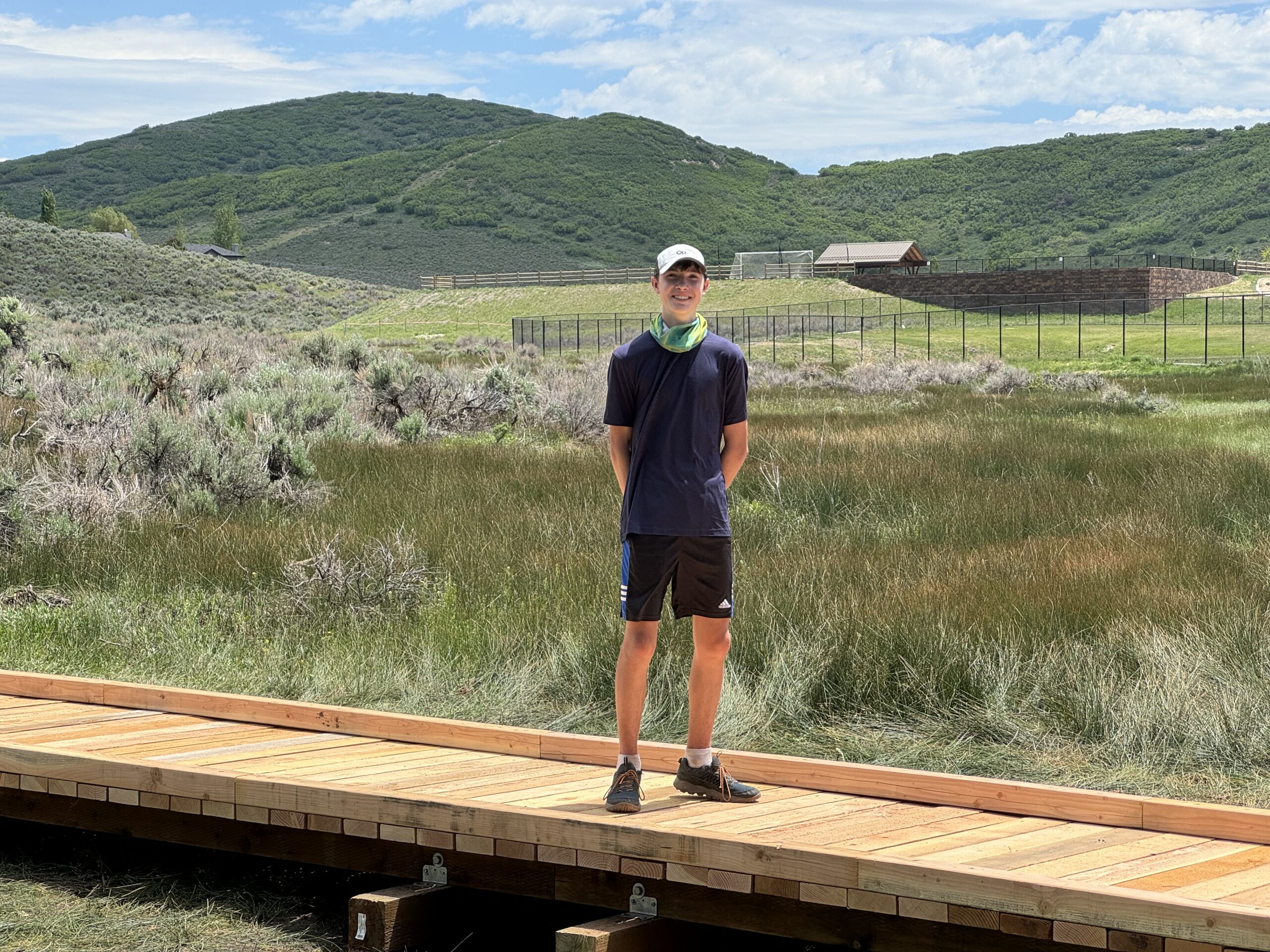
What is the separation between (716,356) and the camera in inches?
203

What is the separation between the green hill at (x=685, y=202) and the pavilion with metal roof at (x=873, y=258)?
39.0m

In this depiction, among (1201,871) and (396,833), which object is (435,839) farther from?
(1201,871)

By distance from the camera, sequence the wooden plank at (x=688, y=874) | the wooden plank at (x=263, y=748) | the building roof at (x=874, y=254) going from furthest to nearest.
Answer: the building roof at (x=874, y=254), the wooden plank at (x=263, y=748), the wooden plank at (x=688, y=874)

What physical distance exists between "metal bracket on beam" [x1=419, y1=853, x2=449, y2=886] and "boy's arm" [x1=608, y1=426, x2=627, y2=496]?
1.45 m

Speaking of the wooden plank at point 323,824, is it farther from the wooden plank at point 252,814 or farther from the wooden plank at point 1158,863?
the wooden plank at point 1158,863

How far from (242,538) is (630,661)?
7215 mm

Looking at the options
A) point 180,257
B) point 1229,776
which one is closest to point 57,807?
point 1229,776

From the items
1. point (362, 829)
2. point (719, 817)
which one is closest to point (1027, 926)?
point (719, 817)

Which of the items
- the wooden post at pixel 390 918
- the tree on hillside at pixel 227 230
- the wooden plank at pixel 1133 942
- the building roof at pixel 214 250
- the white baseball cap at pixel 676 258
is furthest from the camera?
the tree on hillside at pixel 227 230

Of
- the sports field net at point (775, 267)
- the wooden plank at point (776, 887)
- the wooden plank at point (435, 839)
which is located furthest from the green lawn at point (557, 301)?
the wooden plank at point (776, 887)

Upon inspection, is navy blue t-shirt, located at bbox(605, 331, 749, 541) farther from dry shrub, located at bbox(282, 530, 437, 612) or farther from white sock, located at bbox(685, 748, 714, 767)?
dry shrub, located at bbox(282, 530, 437, 612)

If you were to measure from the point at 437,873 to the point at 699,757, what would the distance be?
1.04m

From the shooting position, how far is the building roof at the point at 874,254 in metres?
95.1

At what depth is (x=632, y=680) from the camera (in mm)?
5203
